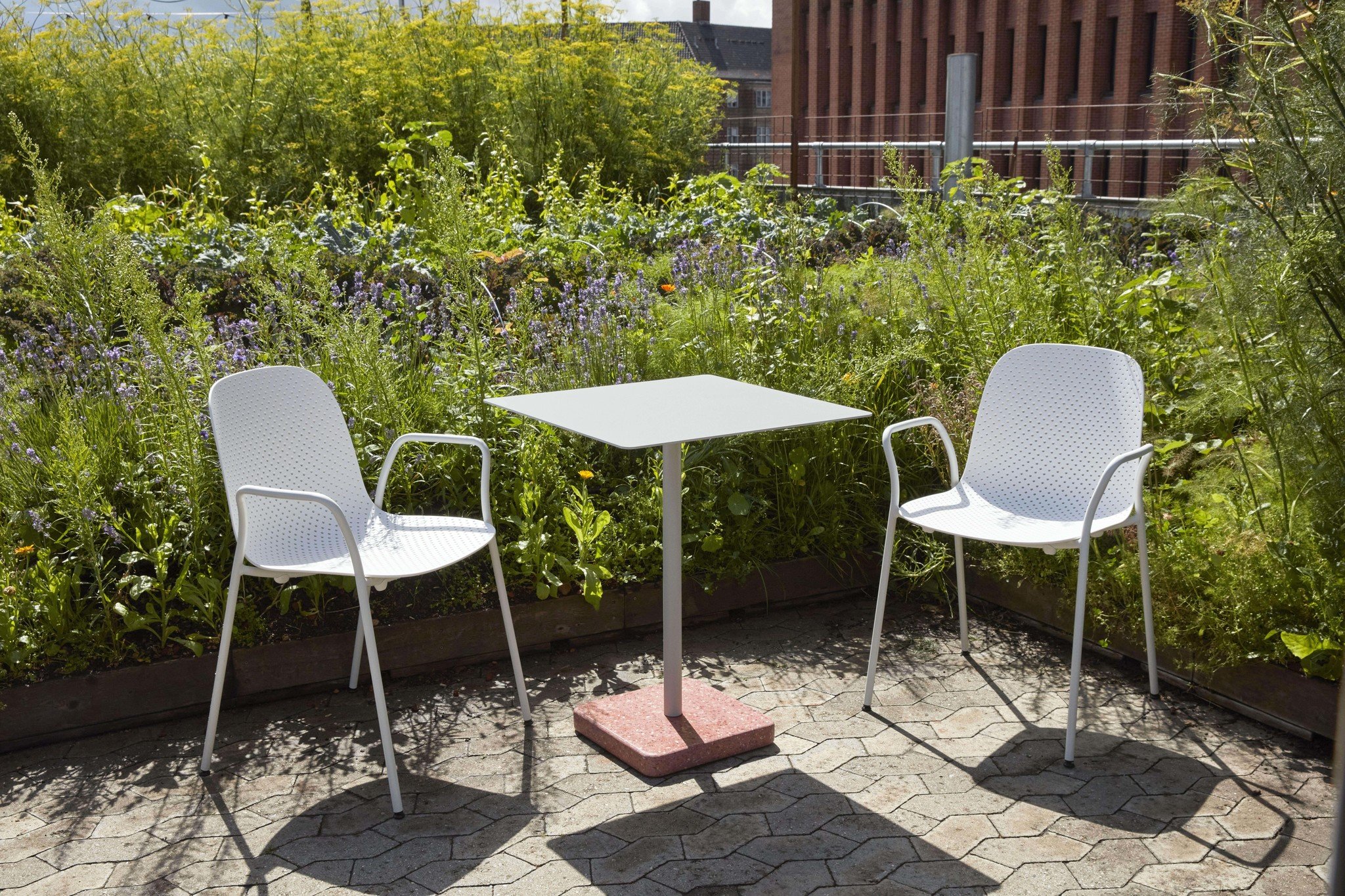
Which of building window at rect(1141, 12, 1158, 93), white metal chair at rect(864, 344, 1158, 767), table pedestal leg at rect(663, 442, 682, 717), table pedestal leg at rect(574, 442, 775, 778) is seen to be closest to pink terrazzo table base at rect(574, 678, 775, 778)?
table pedestal leg at rect(574, 442, 775, 778)

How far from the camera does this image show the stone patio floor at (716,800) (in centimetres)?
262

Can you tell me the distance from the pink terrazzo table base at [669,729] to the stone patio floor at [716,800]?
0.15 ft

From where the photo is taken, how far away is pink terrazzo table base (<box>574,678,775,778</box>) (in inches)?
123

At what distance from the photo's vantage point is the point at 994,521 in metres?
3.34

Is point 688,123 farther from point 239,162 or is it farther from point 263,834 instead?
point 263,834

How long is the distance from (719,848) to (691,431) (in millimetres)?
976

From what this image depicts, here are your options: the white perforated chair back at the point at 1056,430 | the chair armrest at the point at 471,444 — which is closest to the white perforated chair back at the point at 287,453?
the chair armrest at the point at 471,444

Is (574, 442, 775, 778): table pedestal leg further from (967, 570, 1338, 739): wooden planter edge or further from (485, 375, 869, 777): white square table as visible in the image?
(967, 570, 1338, 739): wooden planter edge

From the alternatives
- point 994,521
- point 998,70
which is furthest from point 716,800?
point 998,70

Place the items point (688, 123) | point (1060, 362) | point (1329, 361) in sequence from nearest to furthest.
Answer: point (1329, 361)
point (1060, 362)
point (688, 123)

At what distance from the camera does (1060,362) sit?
3539mm

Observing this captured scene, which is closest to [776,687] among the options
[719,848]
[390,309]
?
[719,848]

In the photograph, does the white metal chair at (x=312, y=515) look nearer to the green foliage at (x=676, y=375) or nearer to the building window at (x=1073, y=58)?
the green foliage at (x=676, y=375)

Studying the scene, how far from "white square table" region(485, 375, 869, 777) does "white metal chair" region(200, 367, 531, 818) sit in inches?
11.5
